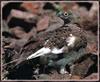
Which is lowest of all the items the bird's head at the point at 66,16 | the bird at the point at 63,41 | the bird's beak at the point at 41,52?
the bird's beak at the point at 41,52

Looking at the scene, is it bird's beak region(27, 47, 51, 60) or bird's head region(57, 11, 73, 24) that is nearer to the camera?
bird's beak region(27, 47, 51, 60)

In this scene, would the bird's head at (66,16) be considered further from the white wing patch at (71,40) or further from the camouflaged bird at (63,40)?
the white wing patch at (71,40)

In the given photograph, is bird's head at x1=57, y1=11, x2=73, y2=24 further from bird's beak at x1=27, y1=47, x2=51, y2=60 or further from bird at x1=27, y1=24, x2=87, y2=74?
bird's beak at x1=27, y1=47, x2=51, y2=60

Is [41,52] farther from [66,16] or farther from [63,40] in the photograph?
[66,16]

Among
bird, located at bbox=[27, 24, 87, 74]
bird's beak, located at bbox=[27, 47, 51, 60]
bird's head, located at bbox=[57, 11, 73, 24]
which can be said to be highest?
bird's head, located at bbox=[57, 11, 73, 24]

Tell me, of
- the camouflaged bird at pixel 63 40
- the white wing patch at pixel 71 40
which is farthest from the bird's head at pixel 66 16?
the white wing patch at pixel 71 40

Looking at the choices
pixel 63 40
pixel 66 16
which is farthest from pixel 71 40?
pixel 66 16

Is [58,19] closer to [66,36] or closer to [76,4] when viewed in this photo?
[66,36]

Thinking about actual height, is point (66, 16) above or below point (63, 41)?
above

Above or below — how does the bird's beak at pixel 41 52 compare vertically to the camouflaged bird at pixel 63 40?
below

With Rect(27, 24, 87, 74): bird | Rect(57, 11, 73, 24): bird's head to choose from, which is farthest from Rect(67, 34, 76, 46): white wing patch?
Rect(57, 11, 73, 24): bird's head
